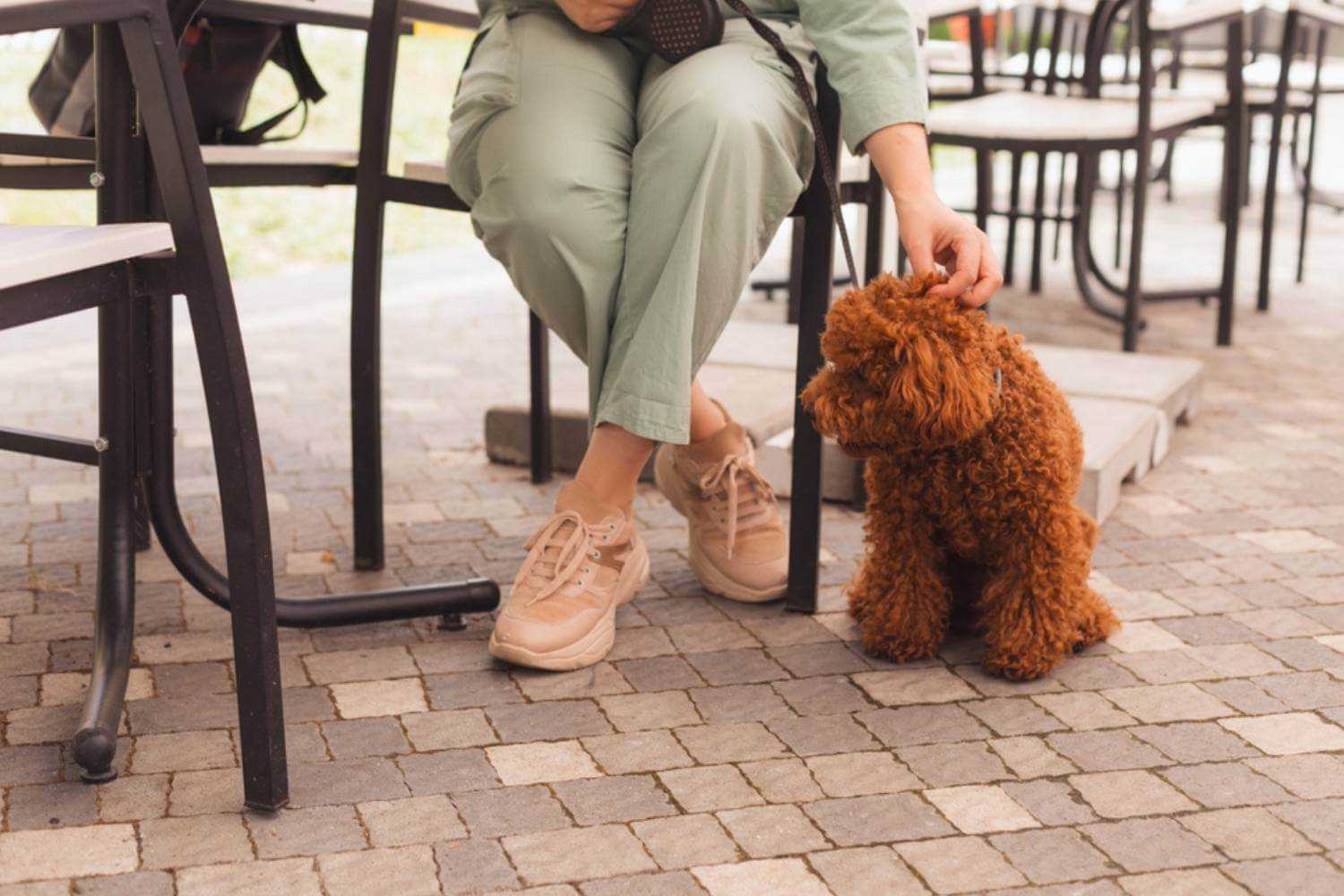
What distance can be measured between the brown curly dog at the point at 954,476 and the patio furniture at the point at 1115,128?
6.31 feet

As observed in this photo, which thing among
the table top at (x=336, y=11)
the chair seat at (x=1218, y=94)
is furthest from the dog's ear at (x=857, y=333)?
the chair seat at (x=1218, y=94)

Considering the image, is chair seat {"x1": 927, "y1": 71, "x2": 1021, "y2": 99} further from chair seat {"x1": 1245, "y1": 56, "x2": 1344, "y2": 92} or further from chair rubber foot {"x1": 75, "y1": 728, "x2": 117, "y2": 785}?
chair rubber foot {"x1": 75, "y1": 728, "x2": 117, "y2": 785}

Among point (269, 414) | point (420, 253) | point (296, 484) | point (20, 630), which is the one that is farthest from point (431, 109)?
point (20, 630)

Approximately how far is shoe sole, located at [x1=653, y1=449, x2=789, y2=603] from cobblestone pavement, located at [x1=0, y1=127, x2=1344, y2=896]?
0.03 metres

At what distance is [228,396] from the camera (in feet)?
5.44

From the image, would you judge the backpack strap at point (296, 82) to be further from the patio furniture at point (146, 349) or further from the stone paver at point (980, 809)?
the stone paver at point (980, 809)

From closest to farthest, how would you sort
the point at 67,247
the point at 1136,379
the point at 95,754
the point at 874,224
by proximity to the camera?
the point at 67,247
the point at 95,754
the point at 874,224
the point at 1136,379

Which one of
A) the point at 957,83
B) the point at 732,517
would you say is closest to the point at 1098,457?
the point at 732,517

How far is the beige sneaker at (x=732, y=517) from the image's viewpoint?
2459 millimetres

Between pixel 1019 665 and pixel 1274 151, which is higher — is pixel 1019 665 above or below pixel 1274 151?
below

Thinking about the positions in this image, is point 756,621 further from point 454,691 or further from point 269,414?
point 269,414

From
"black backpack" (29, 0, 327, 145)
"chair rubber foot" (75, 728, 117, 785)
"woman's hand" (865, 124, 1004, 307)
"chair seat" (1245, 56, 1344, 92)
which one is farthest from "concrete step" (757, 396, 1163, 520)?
"chair seat" (1245, 56, 1344, 92)

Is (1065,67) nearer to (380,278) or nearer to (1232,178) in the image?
(1232,178)

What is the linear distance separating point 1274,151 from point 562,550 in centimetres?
365
